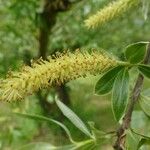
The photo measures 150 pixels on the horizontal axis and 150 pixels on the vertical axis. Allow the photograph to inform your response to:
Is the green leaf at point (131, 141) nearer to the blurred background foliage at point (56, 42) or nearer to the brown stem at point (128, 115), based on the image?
the brown stem at point (128, 115)

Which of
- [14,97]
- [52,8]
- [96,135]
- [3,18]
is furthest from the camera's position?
[3,18]

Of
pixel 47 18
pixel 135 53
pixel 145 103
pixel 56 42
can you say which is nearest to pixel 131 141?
pixel 145 103

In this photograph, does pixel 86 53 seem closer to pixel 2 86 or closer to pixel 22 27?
pixel 2 86

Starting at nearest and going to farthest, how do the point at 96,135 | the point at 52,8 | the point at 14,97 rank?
the point at 14,97 < the point at 96,135 < the point at 52,8

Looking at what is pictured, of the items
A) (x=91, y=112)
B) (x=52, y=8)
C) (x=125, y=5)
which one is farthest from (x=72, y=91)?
(x=125, y=5)

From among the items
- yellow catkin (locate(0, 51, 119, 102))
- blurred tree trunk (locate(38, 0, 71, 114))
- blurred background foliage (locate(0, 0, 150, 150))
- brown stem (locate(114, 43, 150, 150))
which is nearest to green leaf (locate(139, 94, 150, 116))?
brown stem (locate(114, 43, 150, 150))

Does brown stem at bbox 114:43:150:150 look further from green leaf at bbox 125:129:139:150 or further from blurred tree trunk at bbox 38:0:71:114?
blurred tree trunk at bbox 38:0:71:114

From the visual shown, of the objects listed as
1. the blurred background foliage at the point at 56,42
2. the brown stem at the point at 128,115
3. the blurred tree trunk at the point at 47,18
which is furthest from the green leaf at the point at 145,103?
the blurred tree trunk at the point at 47,18
